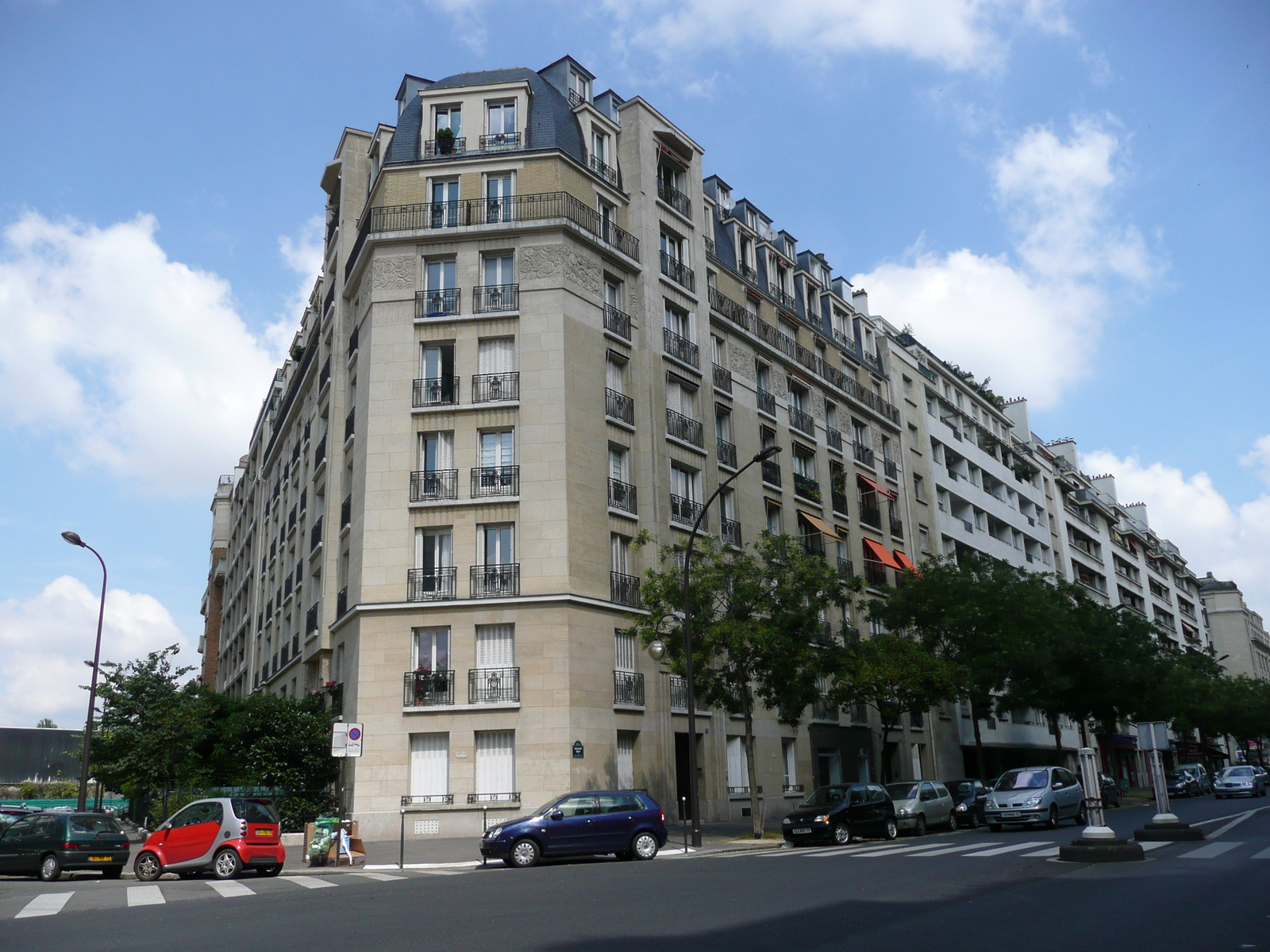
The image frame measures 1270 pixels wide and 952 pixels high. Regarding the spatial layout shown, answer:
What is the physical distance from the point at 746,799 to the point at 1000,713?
1452cm

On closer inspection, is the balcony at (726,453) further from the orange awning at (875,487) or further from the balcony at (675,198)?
the orange awning at (875,487)

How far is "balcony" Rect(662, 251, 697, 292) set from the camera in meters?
36.3

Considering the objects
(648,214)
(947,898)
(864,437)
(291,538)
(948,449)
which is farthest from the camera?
(948,449)

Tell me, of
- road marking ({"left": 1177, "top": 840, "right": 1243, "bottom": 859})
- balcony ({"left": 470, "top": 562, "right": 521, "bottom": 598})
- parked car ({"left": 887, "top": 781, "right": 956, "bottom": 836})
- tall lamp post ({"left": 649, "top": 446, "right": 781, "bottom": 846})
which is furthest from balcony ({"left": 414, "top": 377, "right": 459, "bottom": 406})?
road marking ({"left": 1177, "top": 840, "right": 1243, "bottom": 859})

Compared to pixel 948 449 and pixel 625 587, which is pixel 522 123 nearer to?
pixel 625 587

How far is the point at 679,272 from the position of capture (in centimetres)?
3678

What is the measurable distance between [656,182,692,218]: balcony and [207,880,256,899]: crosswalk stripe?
2621 centimetres

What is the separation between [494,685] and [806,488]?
1813cm

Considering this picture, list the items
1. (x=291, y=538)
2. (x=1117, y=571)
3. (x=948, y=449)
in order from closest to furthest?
(x=291, y=538) < (x=948, y=449) < (x=1117, y=571)

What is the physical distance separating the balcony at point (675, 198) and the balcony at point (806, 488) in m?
11.3

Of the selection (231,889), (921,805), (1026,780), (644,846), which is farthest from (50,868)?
(1026,780)

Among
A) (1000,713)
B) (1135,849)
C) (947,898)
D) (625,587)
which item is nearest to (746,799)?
(625,587)

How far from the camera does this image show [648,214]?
35781 mm

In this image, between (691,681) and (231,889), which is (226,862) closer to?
(231,889)
